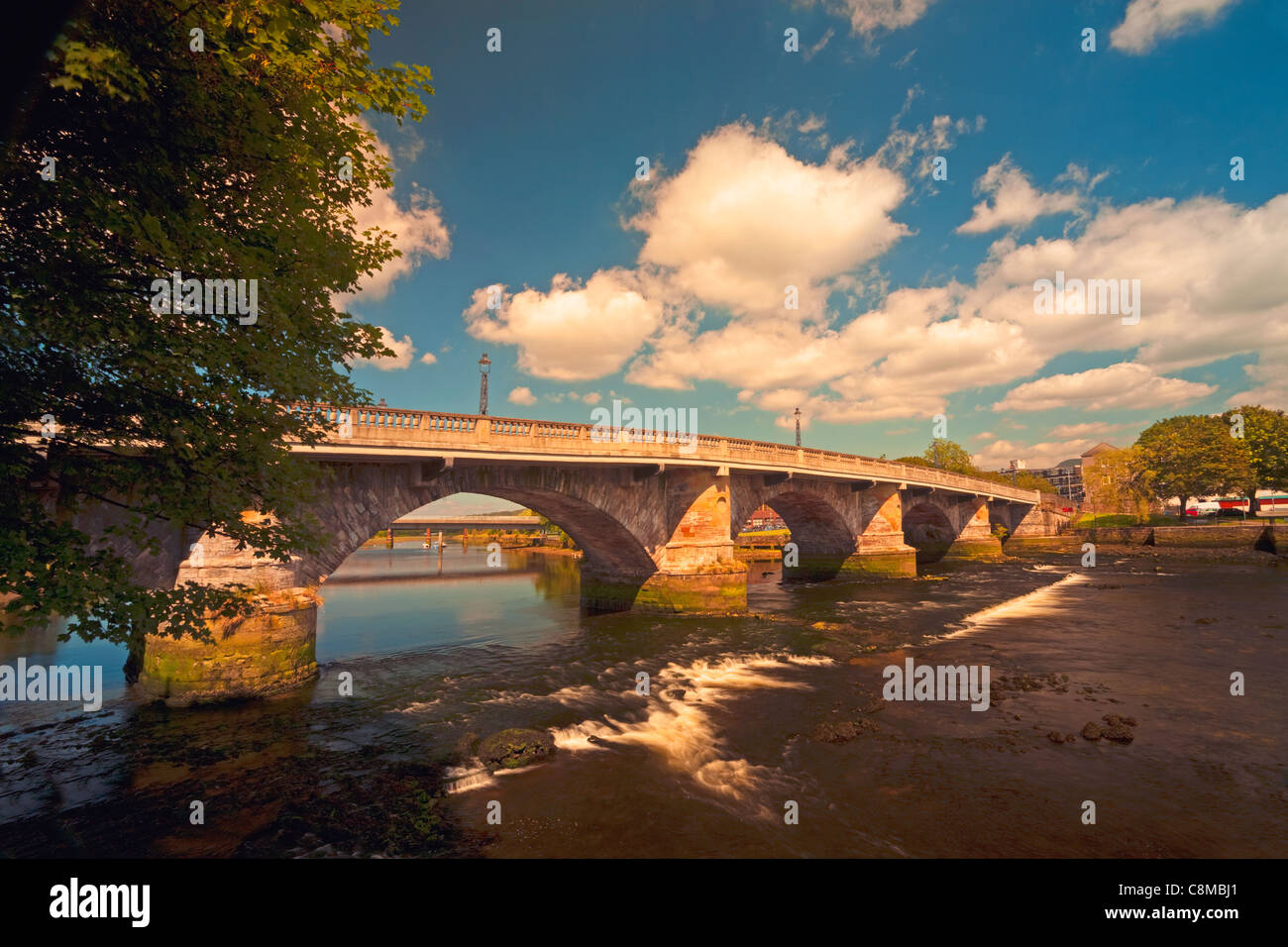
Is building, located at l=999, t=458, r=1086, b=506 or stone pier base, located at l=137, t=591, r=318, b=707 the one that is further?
building, located at l=999, t=458, r=1086, b=506

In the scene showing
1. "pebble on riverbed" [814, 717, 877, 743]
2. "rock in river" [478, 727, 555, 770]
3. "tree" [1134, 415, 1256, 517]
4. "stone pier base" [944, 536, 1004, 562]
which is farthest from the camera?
"tree" [1134, 415, 1256, 517]

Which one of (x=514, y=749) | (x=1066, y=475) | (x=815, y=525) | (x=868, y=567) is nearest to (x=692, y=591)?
(x=514, y=749)

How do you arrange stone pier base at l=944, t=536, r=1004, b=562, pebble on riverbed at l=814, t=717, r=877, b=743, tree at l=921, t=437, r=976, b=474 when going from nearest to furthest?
pebble on riverbed at l=814, t=717, r=877, b=743, stone pier base at l=944, t=536, r=1004, b=562, tree at l=921, t=437, r=976, b=474

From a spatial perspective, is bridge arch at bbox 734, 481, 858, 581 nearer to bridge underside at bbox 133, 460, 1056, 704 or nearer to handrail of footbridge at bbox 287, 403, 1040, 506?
bridge underside at bbox 133, 460, 1056, 704

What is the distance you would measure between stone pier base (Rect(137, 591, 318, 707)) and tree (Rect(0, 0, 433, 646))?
27.1ft

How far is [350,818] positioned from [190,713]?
24.4ft

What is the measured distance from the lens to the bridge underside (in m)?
12.3

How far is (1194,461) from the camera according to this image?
185ft

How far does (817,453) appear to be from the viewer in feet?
107

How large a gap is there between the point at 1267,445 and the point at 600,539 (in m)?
76.9

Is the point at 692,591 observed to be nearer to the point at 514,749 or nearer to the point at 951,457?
the point at 514,749

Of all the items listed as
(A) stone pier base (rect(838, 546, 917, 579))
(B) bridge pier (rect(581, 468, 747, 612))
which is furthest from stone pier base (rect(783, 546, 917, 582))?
(B) bridge pier (rect(581, 468, 747, 612))

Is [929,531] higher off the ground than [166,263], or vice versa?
[166,263]
